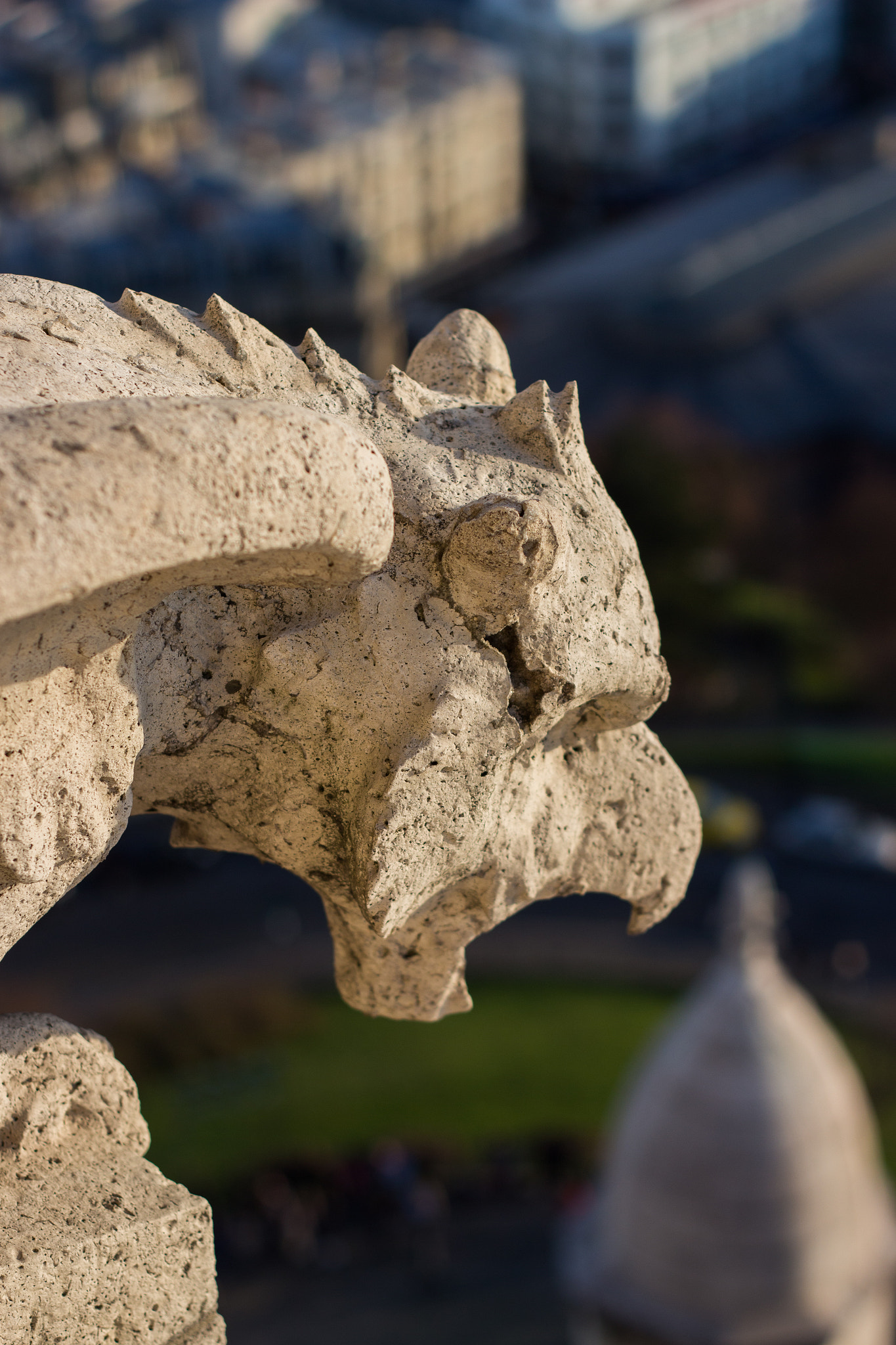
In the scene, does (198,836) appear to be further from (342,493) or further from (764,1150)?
(764,1150)

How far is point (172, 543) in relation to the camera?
11.8 ft

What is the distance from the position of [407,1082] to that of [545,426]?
28.0 m

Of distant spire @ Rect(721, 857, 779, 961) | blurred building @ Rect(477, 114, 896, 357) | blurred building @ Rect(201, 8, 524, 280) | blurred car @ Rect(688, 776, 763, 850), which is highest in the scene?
blurred building @ Rect(201, 8, 524, 280)

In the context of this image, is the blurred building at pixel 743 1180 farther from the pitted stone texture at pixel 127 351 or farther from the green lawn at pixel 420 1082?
the pitted stone texture at pixel 127 351

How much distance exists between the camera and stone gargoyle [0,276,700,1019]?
363cm

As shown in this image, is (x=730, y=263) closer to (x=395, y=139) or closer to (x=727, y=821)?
(x=395, y=139)

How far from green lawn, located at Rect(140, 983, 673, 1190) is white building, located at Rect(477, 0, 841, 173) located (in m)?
52.4

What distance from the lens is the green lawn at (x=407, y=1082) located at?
99.9 ft

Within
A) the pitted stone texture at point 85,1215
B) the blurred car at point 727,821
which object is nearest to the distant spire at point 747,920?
the pitted stone texture at point 85,1215

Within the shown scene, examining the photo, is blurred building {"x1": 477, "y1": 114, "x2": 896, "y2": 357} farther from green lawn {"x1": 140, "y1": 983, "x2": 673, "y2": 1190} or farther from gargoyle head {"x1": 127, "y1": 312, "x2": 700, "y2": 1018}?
gargoyle head {"x1": 127, "y1": 312, "x2": 700, "y2": 1018}

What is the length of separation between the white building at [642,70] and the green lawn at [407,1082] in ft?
172

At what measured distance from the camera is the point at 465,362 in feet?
16.3

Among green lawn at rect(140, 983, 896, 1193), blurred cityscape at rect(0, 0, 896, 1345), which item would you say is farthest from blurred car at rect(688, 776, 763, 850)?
green lawn at rect(140, 983, 896, 1193)

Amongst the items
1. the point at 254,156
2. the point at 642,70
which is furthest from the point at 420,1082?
the point at 642,70
